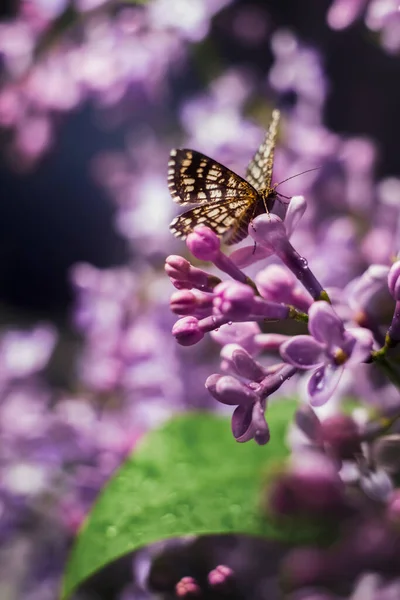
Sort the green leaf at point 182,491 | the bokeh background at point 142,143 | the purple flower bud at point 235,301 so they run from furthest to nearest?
the bokeh background at point 142,143 < the green leaf at point 182,491 < the purple flower bud at point 235,301

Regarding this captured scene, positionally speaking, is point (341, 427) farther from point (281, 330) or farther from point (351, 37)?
point (351, 37)

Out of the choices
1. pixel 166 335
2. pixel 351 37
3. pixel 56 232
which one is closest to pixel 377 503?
pixel 166 335

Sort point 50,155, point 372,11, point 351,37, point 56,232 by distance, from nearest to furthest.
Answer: point 372,11
point 351,37
point 50,155
point 56,232

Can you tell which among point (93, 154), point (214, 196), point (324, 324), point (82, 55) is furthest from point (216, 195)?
point (93, 154)

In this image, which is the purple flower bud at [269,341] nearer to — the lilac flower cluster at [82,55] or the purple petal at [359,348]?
the purple petal at [359,348]

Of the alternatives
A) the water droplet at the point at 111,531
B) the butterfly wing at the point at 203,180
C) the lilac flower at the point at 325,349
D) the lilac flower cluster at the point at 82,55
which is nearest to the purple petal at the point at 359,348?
the lilac flower at the point at 325,349

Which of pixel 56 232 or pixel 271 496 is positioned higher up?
pixel 56 232

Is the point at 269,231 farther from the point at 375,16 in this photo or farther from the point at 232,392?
the point at 375,16
